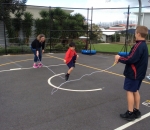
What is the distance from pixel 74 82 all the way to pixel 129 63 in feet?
9.38

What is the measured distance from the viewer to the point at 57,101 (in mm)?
4324

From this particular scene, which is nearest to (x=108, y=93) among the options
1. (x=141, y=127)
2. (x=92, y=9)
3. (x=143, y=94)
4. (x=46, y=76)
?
(x=143, y=94)

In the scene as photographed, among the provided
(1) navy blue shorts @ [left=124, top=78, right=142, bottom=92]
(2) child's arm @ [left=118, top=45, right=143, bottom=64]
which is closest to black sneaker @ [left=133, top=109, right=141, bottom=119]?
(1) navy blue shorts @ [left=124, top=78, right=142, bottom=92]

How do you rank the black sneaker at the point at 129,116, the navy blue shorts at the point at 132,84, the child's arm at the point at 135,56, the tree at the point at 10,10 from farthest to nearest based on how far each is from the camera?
the tree at the point at 10,10 → the black sneaker at the point at 129,116 → the navy blue shorts at the point at 132,84 → the child's arm at the point at 135,56

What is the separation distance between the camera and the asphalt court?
3.29 metres

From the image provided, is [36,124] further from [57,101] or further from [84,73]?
[84,73]

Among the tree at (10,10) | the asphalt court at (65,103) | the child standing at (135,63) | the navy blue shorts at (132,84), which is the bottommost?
the asphalt court at (65,103)

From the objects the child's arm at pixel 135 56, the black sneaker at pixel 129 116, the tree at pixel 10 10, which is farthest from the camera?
the tree at pixel 10 10

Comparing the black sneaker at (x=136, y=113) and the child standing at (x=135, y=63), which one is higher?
the child standing at (x=135, y=63)

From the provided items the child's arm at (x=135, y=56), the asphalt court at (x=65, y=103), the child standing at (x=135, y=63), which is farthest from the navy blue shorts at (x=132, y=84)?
the asphalt court at (x=65, y=103)

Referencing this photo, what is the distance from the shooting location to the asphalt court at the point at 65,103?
3.29 m

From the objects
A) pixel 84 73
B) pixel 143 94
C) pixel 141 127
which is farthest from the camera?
pixel 84 73

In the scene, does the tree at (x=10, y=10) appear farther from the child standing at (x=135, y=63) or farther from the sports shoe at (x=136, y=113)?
the sports shoe at (x=136, y=113)

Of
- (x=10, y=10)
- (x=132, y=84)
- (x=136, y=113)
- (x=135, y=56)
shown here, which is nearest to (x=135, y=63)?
(x=135, y=56)
